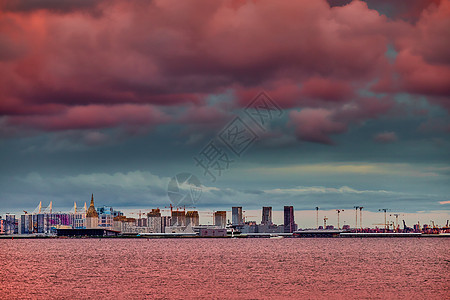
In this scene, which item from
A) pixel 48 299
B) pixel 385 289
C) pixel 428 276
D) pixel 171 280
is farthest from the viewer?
pixel 428 276

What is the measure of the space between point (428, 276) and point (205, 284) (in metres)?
44.5

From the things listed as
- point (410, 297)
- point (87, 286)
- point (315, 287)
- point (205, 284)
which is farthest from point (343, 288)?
point (87, 286)

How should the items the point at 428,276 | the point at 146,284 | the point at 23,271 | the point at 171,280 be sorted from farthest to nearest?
the point at 23,271, the point at 428,276, the point at 171,280, the point at 146,284

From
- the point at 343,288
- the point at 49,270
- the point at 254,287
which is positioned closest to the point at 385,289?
the point at 343,288

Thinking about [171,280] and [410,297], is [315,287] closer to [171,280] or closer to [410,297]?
[410,297]

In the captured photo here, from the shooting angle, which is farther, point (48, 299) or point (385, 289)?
point (385, 289)

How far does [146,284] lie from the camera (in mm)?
100250

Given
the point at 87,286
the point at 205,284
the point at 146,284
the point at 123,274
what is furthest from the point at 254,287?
the point at 123,274

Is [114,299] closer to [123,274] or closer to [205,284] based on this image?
[205,284]

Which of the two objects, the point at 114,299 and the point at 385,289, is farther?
the point at 385,289

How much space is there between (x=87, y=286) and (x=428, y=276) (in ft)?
208

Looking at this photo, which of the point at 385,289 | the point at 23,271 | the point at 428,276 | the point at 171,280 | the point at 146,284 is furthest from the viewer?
the point at 23,271

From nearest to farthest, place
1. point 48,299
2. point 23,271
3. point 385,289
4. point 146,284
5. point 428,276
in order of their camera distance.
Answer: point 48,299, point 385,289, point 146,284, point 428,276, point 23,271

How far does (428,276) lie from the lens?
116 metres
